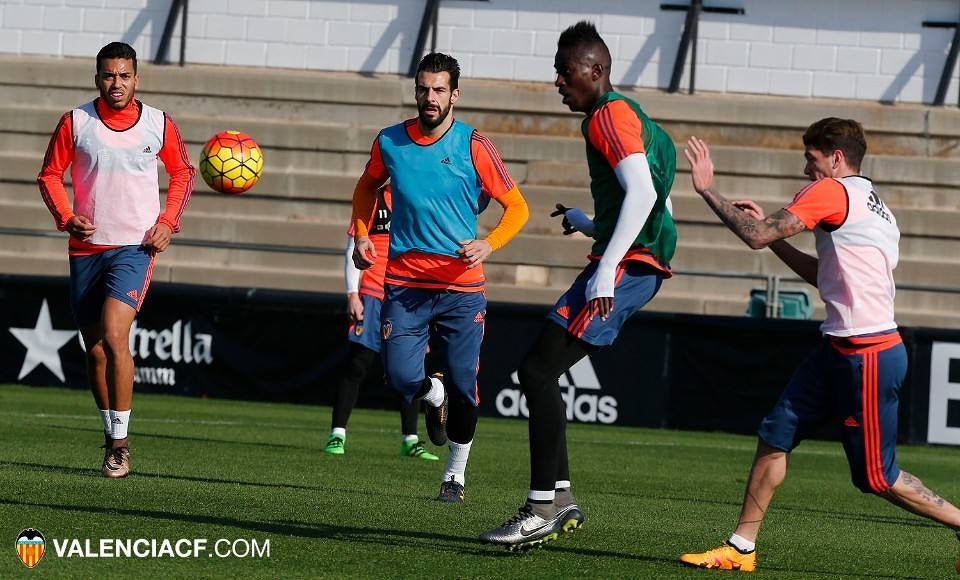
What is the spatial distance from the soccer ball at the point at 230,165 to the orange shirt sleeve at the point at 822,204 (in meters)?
6.45

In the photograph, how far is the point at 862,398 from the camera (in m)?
6.29

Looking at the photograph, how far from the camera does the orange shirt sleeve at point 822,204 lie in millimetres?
6133

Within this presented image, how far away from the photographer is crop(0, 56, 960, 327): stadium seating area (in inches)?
828

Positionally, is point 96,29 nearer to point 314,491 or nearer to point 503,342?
point 503,342

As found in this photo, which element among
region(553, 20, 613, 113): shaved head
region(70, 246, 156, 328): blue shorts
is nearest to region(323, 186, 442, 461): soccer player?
region(70, 246, 156, 328): blue shorts

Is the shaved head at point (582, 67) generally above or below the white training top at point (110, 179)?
above

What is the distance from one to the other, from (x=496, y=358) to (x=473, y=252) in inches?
336

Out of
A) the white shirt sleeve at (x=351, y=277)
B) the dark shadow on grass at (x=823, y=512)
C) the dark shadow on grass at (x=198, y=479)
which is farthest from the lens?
the white shirt sleeve at (x=351, y=277)

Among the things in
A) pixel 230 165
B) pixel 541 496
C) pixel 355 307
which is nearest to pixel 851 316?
pixel 541 496

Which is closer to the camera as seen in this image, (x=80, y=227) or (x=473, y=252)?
(x=473, y=252)

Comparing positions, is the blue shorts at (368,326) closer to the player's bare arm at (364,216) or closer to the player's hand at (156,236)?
the player's hand at (156,236)

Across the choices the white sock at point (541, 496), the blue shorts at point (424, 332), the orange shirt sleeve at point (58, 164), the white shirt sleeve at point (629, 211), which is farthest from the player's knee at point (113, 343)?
the white shirt sleeve at point (629, 211)

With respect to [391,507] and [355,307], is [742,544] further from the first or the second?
[355,307]

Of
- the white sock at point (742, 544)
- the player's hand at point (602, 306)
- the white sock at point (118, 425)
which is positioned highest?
the player's hand at point (602, 306)
